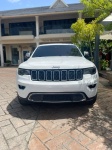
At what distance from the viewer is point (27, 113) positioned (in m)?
4.31

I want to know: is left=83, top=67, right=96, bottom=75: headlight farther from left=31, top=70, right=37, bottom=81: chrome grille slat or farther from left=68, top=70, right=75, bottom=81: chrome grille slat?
left=31, top=70, right=37, bottom=81: chrome grille slat

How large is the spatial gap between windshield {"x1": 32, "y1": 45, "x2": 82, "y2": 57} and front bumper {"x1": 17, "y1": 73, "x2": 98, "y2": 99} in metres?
1.83

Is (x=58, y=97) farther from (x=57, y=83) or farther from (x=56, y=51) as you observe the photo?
(x=56, y=51)

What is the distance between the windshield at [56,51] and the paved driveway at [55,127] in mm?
1759

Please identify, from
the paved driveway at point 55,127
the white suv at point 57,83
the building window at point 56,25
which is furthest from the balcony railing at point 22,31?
the white suv at point 57,83

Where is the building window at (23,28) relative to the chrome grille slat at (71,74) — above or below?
above

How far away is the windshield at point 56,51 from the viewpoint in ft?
18.6

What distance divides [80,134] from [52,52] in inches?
125

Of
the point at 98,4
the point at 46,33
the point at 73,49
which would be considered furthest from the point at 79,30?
the point at 46,33

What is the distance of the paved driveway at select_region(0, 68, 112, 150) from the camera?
9.61 ft

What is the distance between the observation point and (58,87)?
3795 millimetres

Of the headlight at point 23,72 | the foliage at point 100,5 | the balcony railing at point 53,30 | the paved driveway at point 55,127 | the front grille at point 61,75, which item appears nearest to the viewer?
the paved driveway at point 55,127

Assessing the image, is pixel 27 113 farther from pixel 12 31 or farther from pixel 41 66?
pixel 12 31

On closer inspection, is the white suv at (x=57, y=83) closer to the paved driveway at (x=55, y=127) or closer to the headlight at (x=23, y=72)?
the headlight at (x=23, y=72)
